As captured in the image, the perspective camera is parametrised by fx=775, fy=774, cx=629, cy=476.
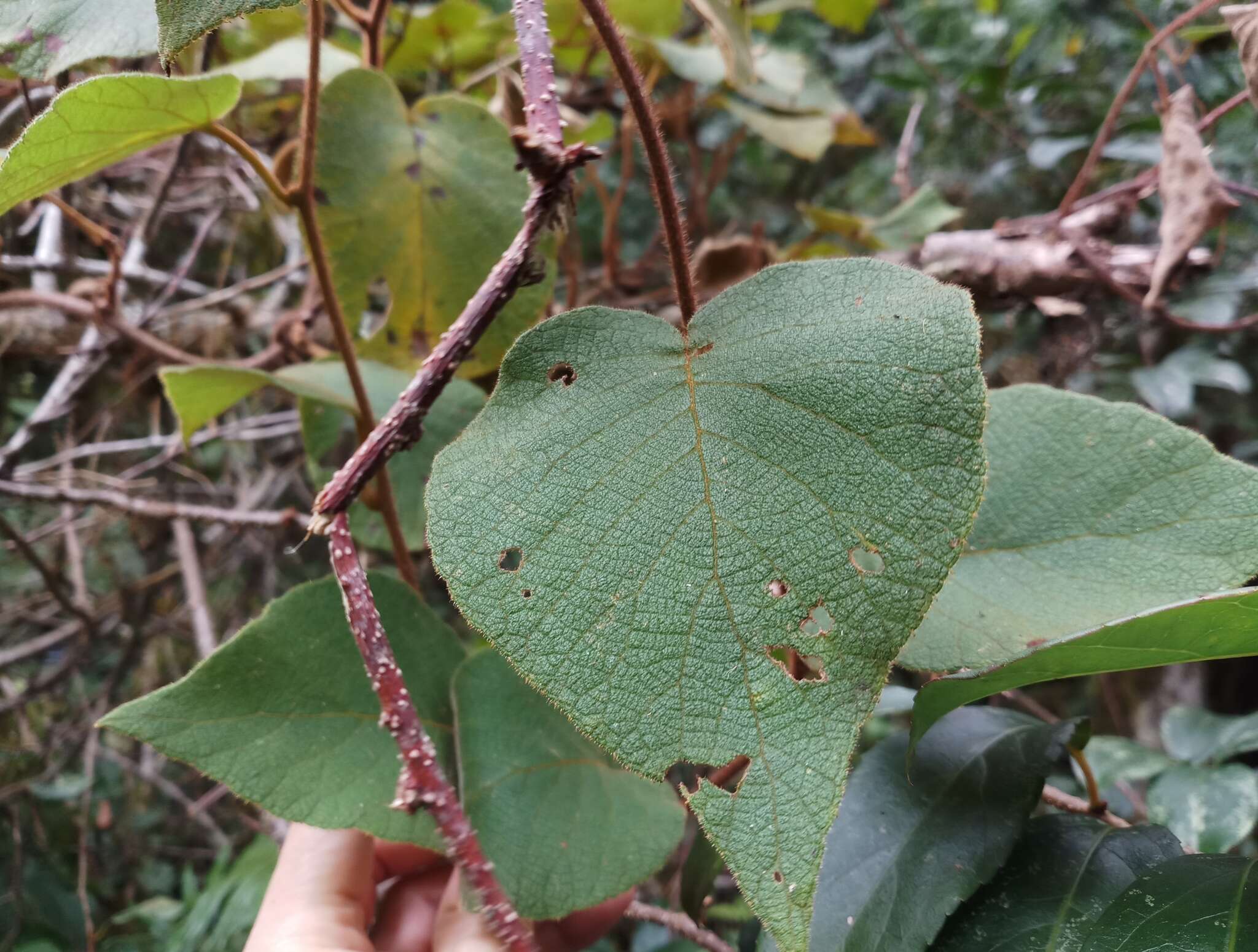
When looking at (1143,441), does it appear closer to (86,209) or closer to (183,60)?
(183,60)

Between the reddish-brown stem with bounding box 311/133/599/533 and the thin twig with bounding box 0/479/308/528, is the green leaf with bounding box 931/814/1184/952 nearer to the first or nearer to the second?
the reddish-brown stem with bounding box 311/133/599/533

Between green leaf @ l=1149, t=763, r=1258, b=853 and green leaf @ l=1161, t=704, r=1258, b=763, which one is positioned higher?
green leaf @ l=1149, t=763, r=1258, b=853

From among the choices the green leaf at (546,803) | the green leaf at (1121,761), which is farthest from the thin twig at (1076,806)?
the green leaf at (1121,761)

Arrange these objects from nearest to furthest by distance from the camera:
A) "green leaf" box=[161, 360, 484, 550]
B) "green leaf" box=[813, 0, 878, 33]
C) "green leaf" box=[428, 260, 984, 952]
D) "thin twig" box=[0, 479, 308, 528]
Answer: "green leaf" box=[428, 260, 984, 952] → "green leaf" box=[161, 360, 484, 550] → "thin twig" box=[0, 479, 308, 528] → "green leaf" box=[813, 0, 878, 33]

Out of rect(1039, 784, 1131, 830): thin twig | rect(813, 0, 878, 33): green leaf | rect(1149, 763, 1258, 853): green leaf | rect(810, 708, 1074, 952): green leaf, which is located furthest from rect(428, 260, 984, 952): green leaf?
rect(813, 0, 878, 33): green leaf

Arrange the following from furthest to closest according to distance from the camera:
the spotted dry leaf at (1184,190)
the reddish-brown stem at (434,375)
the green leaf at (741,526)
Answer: the spotted dry leaf at (1184,190) < the reddish-brown stem at (434,375) < the green leaf at (741,526)

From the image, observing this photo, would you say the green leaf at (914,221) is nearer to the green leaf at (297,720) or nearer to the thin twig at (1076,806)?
the thin twig at (1076,806)
